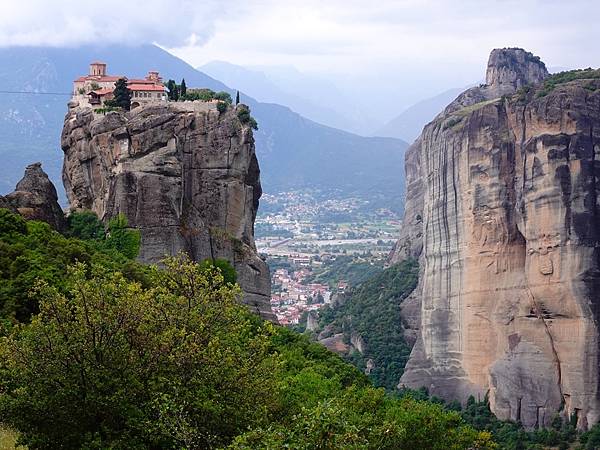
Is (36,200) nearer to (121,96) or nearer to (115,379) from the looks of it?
(121,96)

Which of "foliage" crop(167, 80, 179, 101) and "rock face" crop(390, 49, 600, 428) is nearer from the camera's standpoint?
"foliage" crop(167, 80, 179, 101)

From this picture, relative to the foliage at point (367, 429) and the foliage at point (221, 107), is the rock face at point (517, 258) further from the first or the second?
the foliage at point (367, 429)

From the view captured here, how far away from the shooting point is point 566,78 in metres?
50.5

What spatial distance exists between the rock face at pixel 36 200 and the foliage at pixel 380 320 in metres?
26.4

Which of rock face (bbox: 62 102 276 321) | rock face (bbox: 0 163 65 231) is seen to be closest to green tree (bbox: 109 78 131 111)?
rock face (bbox: 62 102 276 321)

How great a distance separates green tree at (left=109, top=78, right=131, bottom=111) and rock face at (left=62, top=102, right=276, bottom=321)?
1114 mm

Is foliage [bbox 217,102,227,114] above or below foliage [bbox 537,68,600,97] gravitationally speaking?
below

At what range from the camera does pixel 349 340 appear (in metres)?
64.6

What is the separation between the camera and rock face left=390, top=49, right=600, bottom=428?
4306 centimetres

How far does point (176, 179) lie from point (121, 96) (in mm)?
5658

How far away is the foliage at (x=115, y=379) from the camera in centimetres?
1323

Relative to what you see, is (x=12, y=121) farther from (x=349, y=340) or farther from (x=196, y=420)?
(x=196, y=420)

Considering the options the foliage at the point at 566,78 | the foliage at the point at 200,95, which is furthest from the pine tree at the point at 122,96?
the foliage at the point at 566,78

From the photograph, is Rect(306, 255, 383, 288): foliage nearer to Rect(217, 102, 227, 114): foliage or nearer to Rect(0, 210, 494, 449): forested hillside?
Rect(217, 102, 227, 114): foliage
